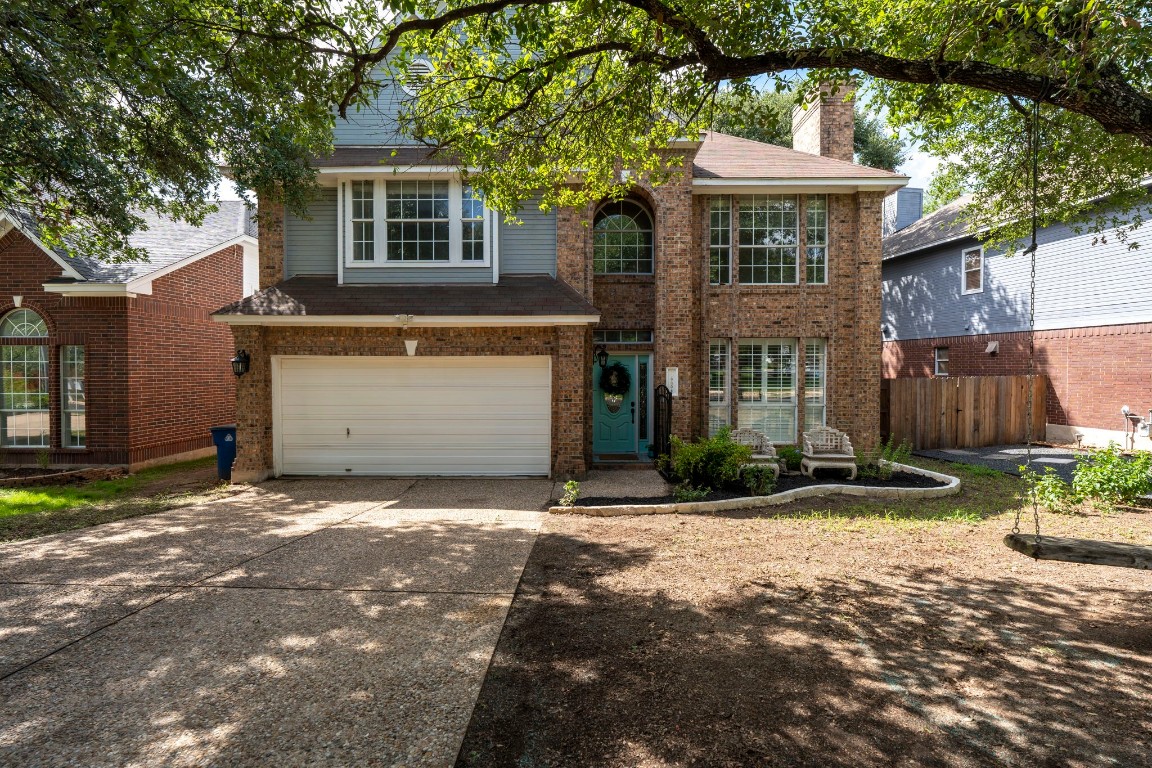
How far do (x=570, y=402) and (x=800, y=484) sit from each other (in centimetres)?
419

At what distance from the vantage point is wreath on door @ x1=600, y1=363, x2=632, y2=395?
12180 millimetres

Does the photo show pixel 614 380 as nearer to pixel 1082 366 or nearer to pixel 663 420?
pixel 663 420

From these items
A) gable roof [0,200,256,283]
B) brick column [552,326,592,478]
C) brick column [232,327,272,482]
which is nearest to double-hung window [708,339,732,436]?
brick column [552,326,592,478]

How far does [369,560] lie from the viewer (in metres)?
6.14

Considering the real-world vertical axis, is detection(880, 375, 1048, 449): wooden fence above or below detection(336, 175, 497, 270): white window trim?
below

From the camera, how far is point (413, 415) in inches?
436

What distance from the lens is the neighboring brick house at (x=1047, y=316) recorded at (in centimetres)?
1330

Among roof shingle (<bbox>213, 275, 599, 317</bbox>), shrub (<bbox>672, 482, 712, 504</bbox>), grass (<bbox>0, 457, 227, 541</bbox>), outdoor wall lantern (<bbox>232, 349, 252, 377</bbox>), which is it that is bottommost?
grass (<bbox>0, 457, 227, 541</bbox>)

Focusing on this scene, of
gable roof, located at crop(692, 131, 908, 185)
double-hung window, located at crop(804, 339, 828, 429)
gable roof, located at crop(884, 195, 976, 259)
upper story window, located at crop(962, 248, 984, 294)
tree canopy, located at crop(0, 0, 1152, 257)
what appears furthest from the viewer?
gable roof, located at crop(884, 195, 976, 259)

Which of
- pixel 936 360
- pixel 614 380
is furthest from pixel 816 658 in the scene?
pixel 936 360

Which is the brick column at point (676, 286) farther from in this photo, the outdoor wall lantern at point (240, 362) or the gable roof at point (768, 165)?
the outdoor wall lantern at point (240, 362)

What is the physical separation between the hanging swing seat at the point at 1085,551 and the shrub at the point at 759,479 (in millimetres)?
4580

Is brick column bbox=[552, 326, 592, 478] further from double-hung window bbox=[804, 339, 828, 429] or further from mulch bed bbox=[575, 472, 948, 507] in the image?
double-hung window bbox=[804, 339, 828, 429]

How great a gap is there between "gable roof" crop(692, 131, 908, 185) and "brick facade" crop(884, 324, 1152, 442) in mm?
6981
